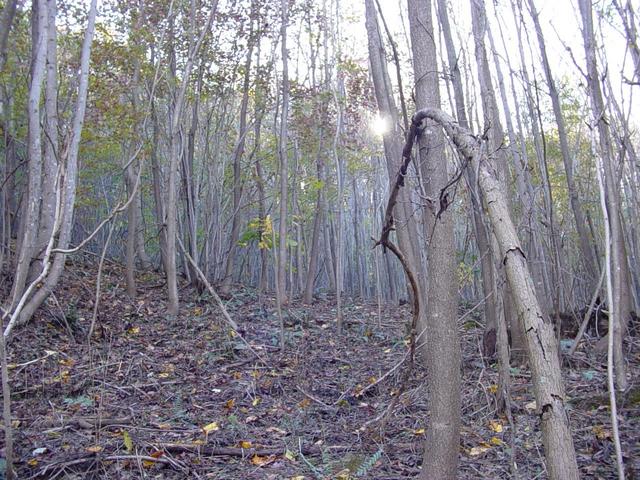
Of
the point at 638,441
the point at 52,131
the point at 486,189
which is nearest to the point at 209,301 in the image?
the point at 52,131

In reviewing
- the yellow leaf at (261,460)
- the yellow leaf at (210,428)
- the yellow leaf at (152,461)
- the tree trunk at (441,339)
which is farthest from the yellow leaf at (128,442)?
the tree trunk at (441,339)

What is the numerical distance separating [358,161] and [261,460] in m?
12.7

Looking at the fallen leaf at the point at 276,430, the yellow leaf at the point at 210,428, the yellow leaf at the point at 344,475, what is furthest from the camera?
the fallen leaf at the point at 276,430

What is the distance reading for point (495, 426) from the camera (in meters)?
4.53

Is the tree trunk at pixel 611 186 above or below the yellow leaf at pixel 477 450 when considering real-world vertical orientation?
above

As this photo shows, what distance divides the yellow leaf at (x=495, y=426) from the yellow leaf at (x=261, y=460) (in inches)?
69.3

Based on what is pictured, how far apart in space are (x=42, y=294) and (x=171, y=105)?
5.00 metres

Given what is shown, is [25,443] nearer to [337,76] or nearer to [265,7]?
[265,7]

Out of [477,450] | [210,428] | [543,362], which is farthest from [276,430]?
[543,362]

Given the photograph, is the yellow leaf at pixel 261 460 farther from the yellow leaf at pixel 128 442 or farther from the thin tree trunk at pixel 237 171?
the thin tree trunk at pixel 237 171

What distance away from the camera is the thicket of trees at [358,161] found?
Answer: 286cm

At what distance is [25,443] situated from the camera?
13.8ft

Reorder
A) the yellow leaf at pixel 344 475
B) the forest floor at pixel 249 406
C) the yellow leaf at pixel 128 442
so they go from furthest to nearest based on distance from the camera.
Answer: the yellow leaf at pixel 128 442, the forest floor at pixel 249 406, the yellow leaf at pixel 344 475

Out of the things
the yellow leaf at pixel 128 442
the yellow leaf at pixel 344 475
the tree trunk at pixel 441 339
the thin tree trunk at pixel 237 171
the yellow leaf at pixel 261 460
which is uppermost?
the thin tree trunk at pixel 237 171
